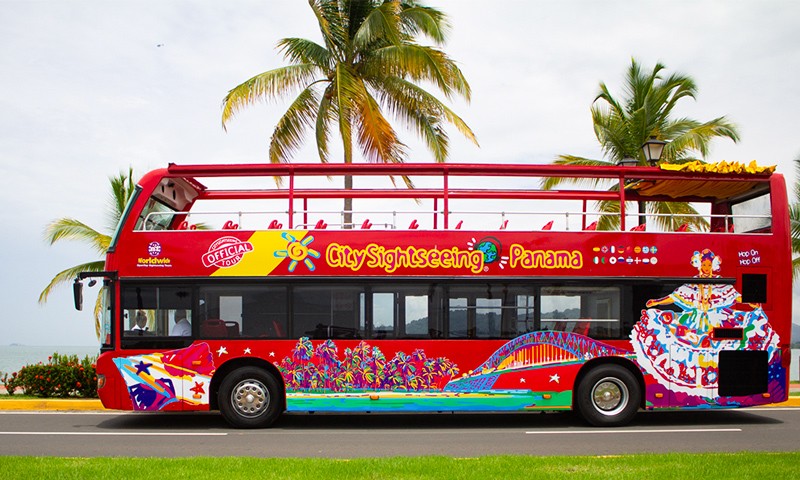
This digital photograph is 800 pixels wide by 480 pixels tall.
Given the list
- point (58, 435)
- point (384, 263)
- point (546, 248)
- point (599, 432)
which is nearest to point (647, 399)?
point (599, 432)

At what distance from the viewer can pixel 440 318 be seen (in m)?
12.3

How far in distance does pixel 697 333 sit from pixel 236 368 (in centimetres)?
727

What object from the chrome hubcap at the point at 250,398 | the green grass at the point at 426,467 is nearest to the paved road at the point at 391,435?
the chrome hubcap at the point at 250,398

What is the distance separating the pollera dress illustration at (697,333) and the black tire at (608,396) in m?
0.39

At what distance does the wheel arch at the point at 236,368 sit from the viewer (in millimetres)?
12250

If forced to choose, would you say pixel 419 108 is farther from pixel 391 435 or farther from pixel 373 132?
pixel 391 435

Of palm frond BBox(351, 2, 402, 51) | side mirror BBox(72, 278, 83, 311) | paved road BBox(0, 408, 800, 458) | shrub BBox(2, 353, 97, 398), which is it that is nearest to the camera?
paved road BBox(0, 408, 800, 458)

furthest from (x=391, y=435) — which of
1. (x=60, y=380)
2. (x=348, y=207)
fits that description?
(x=60, y=380)

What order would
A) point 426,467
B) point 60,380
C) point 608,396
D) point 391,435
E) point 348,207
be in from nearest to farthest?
point 426,467 < point 391,435 < point 608,396 < point 60,380 < point 348,207

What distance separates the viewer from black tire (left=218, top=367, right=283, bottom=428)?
1216 centimetres

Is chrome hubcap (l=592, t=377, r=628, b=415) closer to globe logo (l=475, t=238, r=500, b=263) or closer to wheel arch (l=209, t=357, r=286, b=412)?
globe logo (l=475, t=238, r=500, b=263)

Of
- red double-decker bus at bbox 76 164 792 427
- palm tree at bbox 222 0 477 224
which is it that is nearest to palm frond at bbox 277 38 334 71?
palm tree at bbox 222 0 477 224

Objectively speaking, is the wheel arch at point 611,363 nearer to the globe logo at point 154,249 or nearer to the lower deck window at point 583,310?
the lower deck window at point 583,310

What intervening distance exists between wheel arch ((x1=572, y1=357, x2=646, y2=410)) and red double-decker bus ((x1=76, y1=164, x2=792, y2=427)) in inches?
1.0
